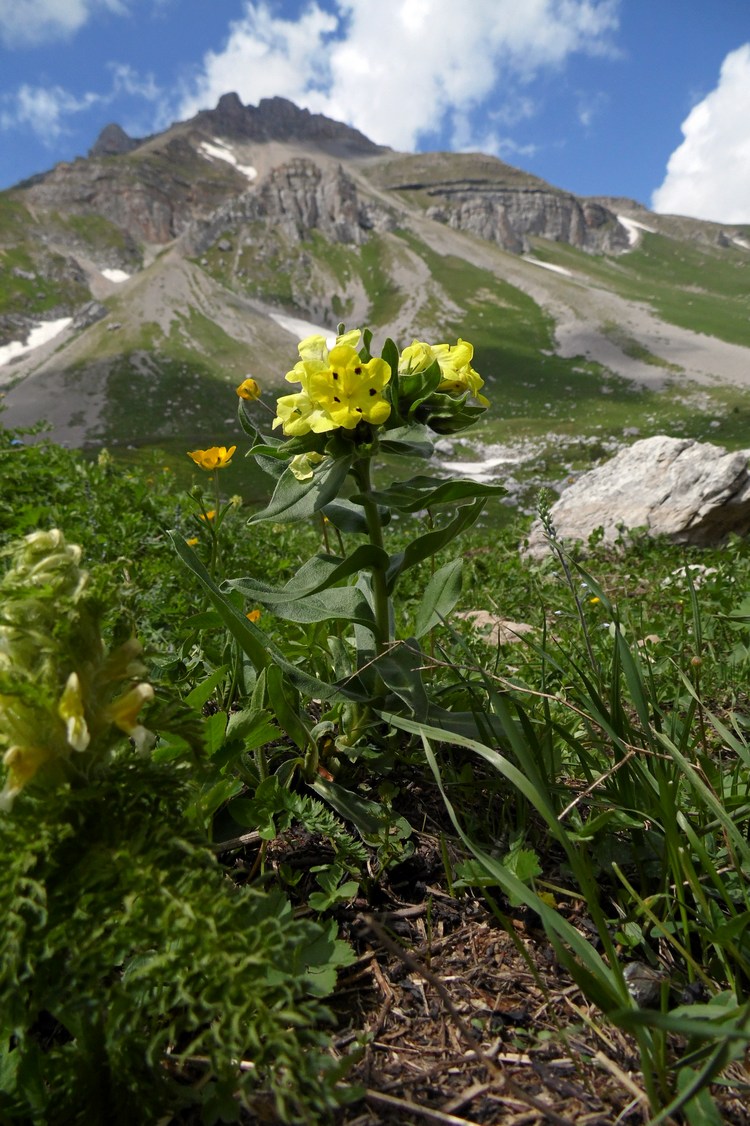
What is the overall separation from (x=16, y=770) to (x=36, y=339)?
13842 cm

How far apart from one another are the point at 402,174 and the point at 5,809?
221 metres

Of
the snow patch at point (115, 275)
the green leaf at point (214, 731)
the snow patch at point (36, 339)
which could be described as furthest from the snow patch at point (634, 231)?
the green leaf at point (214, 731)

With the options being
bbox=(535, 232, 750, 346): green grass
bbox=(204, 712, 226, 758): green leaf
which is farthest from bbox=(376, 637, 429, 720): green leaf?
bbox=(535, 232, 750, 346): green grass

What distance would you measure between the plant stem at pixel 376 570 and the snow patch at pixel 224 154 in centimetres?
21057

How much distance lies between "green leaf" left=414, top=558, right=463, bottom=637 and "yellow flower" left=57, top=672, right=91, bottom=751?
4.05 feet

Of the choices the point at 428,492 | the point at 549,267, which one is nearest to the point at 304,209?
the point at 549,267

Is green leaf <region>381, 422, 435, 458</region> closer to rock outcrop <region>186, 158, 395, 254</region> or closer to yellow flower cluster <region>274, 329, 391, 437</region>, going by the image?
yellow flower cluster <region>274, 329, 391, 437</region>

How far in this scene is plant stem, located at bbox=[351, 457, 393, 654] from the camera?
2.00 meters

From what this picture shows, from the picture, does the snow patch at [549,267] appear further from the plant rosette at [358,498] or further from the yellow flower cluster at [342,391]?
the yellow flower cluster at [342,391]

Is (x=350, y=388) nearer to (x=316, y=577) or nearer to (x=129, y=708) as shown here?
(x=316, y=577)

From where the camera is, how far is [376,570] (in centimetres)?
199

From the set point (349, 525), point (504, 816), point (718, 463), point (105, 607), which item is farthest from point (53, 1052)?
point (718, 463)

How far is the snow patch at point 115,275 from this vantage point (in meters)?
139

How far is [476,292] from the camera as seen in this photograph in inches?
5012
